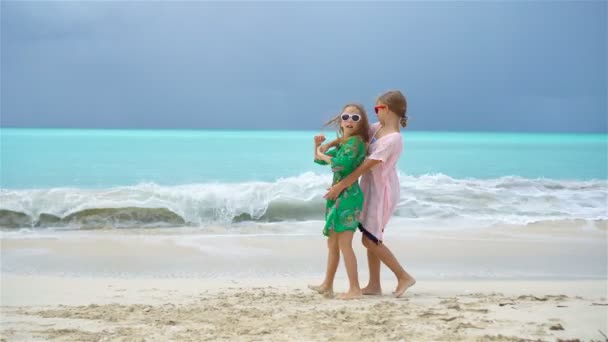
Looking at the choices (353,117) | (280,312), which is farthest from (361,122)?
(280,312)

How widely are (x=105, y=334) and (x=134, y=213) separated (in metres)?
7.07

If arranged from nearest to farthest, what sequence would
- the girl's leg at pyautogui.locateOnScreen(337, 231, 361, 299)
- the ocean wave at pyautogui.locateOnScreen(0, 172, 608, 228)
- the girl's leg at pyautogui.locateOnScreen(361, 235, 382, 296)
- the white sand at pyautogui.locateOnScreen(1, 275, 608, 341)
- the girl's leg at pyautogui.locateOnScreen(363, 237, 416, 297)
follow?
the white sand at pyautogui.locateOnScreen(1, 275, 608, 341) → the girl's leg at pyautogui.locateOnScreen(337, 231, 361, 299) → the girl's leg at pyautogui.locateOnScreen(363, 237, 416, 297) → the girl's leg at pyautogui.locateOnScreen(361, 235, 382, 296) → the ocean wave at pyautogui.locateOnScreen(0, 172, 608, 228)

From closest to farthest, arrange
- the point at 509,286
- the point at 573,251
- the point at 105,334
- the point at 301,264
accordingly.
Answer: the point at 105,334
the point at 509,286
the point at 301,264
the point at 573,251

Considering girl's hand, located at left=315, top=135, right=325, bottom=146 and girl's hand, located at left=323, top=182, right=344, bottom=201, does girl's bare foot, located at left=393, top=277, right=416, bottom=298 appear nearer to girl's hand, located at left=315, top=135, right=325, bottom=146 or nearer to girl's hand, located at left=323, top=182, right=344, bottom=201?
girl's hand, located at left=323, top=182, right=344, bottom=201

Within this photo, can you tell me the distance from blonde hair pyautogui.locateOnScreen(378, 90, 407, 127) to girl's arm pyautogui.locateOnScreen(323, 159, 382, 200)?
46 cm

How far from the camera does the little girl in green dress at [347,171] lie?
5.00 m

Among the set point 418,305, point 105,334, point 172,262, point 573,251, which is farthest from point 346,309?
point 573,251

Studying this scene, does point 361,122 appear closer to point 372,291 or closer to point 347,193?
point 347,193

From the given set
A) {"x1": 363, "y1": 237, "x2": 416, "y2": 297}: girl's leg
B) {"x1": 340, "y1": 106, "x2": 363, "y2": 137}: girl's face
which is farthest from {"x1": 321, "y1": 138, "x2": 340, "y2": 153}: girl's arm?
{"x1": 363, "y1": 237, "x2": 416, "y2": 297}: girl's leg

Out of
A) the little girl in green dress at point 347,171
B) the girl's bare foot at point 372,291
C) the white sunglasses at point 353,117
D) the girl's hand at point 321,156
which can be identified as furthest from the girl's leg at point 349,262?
the white sunglasses at point 353,117

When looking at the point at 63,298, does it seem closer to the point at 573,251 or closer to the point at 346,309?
the point at 346,309

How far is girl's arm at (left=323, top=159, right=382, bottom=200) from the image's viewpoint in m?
4.94

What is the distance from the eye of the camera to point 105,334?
4.07 metres

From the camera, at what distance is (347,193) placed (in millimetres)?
5047
